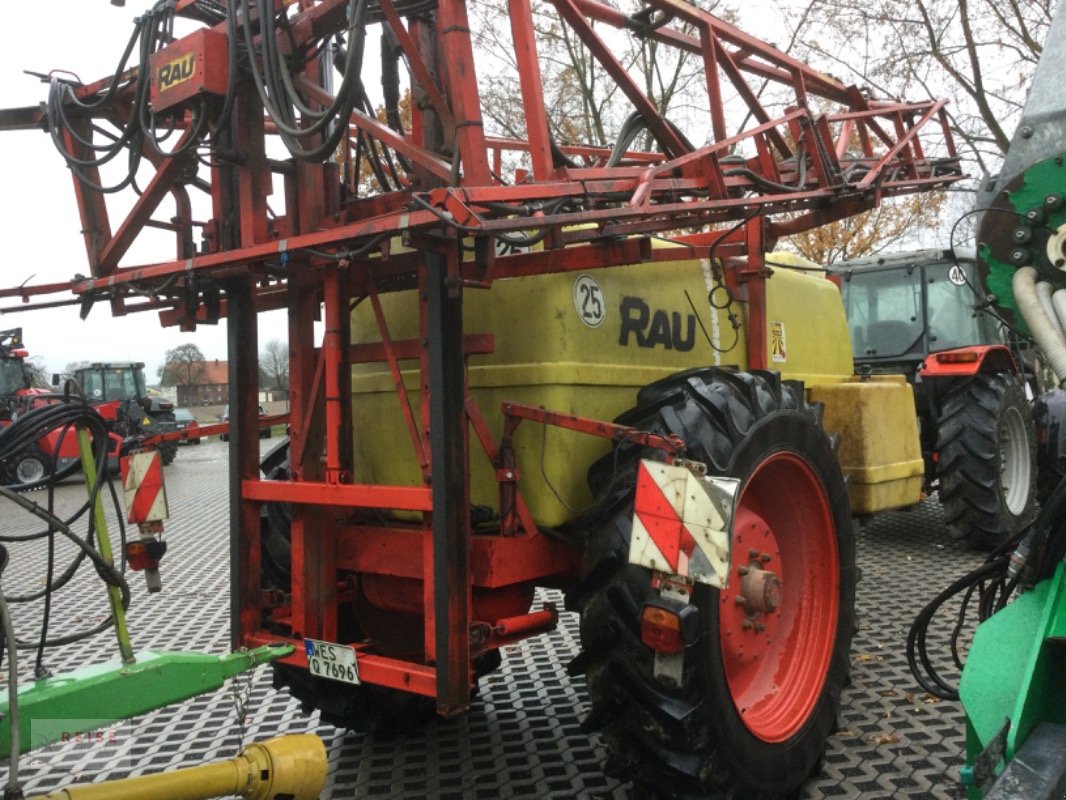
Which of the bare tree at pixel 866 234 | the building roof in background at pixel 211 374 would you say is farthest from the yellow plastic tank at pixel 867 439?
the building roof in background at pixel 211 374

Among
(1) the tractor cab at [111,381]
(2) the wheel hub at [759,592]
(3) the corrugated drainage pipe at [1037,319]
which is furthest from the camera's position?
(1) the tractor cab at [111,381]

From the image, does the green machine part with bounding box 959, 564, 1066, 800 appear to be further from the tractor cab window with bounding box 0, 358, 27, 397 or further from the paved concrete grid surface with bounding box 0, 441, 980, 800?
the tractor cab window with bounding box 0, 358, 27, 397

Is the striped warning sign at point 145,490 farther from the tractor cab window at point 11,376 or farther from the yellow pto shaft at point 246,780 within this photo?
the tractor cab window at point 11,376

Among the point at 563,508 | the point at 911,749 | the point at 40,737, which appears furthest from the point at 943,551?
the point at 40,737

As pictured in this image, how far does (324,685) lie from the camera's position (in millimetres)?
3865

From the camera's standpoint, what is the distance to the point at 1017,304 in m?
2.43

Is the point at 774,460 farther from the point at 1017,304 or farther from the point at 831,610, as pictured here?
the point at 1017,304

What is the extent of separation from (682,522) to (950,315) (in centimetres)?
694

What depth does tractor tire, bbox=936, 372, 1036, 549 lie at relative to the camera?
7.21 meters

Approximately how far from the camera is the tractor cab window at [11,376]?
66.1ft

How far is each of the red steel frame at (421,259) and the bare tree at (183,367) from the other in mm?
57672

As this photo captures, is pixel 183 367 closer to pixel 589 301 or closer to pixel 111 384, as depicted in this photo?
pixel 111 384

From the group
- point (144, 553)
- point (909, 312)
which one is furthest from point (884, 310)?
point (144, 553)

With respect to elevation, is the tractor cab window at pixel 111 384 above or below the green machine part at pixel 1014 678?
above
